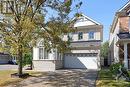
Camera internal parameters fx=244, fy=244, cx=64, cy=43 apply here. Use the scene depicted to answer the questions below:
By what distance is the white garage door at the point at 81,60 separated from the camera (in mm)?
34656

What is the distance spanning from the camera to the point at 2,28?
23.2m

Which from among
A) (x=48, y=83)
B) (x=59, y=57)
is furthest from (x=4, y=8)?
(x=59, y=57)

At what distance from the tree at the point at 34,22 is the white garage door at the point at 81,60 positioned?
11.3 m

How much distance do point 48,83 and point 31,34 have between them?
16.7ft

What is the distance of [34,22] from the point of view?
2297 centimetres

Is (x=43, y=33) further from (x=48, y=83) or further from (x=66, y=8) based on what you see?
(x=48, y=83)

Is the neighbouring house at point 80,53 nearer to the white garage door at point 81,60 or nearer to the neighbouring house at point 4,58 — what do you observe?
the white garage door at point 81,60

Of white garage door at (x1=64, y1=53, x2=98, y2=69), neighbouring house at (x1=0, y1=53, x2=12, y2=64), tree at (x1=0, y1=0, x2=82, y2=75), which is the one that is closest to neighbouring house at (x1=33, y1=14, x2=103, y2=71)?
white garage door at (x1=64, y1=53, x2=98, y2=69)

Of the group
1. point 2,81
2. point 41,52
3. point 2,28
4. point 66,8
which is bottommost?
point 2,81

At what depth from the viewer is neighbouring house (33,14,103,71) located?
32406 mm

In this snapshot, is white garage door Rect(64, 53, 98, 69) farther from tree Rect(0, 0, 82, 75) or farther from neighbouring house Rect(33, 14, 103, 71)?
tree Rect(0, 0, 82, 75)

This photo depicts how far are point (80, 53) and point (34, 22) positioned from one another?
1411 cm

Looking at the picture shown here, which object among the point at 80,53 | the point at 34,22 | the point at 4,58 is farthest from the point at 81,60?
the point at 4,58

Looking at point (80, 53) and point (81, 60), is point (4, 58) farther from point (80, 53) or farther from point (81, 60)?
point (81, 60)
